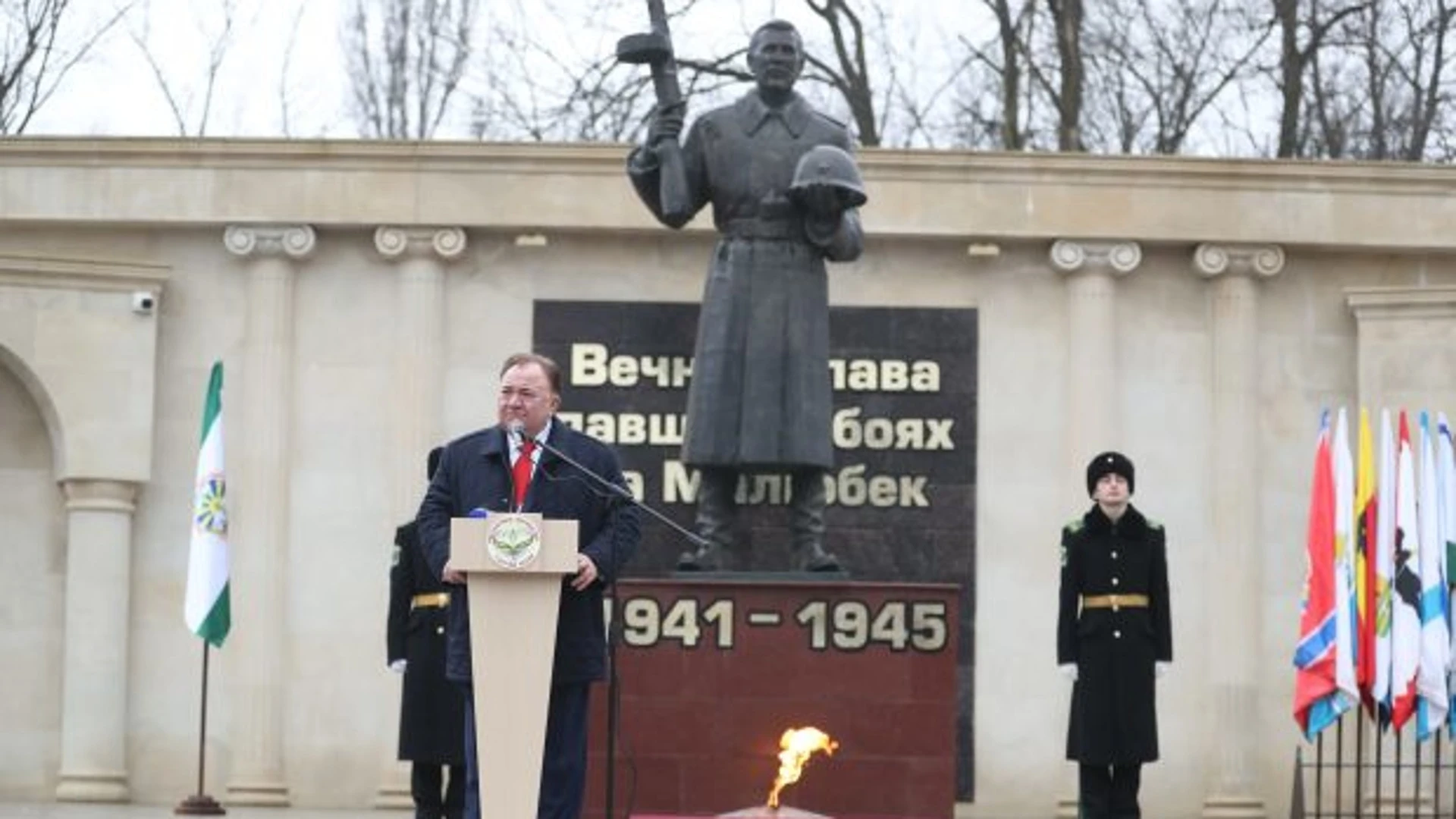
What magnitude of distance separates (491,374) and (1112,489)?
823 cm

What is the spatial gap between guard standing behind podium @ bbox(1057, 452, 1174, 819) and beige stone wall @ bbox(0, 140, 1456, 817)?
23.0ft

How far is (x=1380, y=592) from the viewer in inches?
664

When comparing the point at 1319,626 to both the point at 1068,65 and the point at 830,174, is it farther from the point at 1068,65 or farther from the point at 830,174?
the point at 1068,65

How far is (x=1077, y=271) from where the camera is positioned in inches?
801

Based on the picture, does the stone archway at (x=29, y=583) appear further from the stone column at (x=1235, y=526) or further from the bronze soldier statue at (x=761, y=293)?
the bronze soldier statue at (x=761, y=293)

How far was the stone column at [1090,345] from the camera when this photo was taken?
66.2ft

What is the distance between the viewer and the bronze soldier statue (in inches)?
555

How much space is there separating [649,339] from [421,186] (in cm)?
166

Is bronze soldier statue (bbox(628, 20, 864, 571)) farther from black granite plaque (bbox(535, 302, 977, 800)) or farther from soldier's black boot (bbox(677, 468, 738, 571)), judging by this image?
black granite plaque (bbox(535, 302, 977, 800))

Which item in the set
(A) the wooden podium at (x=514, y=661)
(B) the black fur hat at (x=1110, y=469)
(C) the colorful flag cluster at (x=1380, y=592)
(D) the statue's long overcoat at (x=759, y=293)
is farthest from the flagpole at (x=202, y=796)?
(A) the wooden podium at (x=514, y=661)

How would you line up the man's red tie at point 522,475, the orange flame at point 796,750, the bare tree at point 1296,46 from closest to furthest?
the man's red tie at point 522,475, the orange flame at point 796,750, the bare tree at point 1296,46

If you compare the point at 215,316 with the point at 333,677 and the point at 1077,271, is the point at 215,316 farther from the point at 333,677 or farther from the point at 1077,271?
the point at 1077,271

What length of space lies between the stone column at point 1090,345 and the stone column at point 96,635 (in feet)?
18.7

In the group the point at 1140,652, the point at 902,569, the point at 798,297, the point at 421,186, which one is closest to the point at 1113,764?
the point at 1140,652
